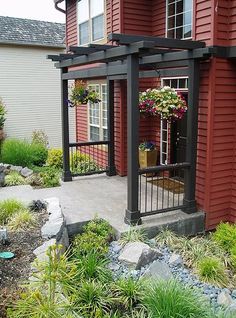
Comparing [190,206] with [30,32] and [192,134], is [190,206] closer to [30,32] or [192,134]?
[192,134]

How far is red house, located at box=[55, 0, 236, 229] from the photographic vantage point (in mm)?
6391

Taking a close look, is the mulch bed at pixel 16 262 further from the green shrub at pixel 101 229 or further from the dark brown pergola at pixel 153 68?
the dark brown pergola at pixel 153 68

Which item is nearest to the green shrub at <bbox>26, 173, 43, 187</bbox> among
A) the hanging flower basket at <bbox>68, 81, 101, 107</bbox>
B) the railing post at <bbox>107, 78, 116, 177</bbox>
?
the railing post at <bbox>107, 78, 116, 177</bbox>

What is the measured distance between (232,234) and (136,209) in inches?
67.9

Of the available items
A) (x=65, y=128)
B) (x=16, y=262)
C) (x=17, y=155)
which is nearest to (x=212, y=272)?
(x=16, y=262)

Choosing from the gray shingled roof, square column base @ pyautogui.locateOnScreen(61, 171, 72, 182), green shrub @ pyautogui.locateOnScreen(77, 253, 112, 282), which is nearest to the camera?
green shrub @ pyautogui.locateOnScreen(77, 253, 112, 282)

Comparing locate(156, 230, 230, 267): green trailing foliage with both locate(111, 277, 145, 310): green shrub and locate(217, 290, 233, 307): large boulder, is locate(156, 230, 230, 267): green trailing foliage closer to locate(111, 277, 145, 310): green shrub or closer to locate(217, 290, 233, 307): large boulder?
locate(217, 290, 233, 307): large boulder

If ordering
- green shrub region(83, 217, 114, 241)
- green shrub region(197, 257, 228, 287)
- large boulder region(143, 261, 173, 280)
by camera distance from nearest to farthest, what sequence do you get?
large boulder region(143, 261, 173, 280)
green shrub region(197, 257, 228, 287)
green shrub region(83, 217, 114, 241)

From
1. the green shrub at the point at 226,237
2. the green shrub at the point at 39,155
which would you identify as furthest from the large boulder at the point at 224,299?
the green shrub at the point at 39,155

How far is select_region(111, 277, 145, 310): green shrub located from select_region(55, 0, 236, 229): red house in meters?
2.90

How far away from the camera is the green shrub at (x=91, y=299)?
408 centimetres

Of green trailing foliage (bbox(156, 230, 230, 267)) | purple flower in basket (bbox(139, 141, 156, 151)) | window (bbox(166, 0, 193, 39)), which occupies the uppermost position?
window (bbox(166, 0, 193, 39))

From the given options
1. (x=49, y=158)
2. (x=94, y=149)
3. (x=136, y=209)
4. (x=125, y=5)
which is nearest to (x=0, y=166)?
(x=49, y=158)

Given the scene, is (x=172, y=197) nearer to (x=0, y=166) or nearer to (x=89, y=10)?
(x=0, y=166)
